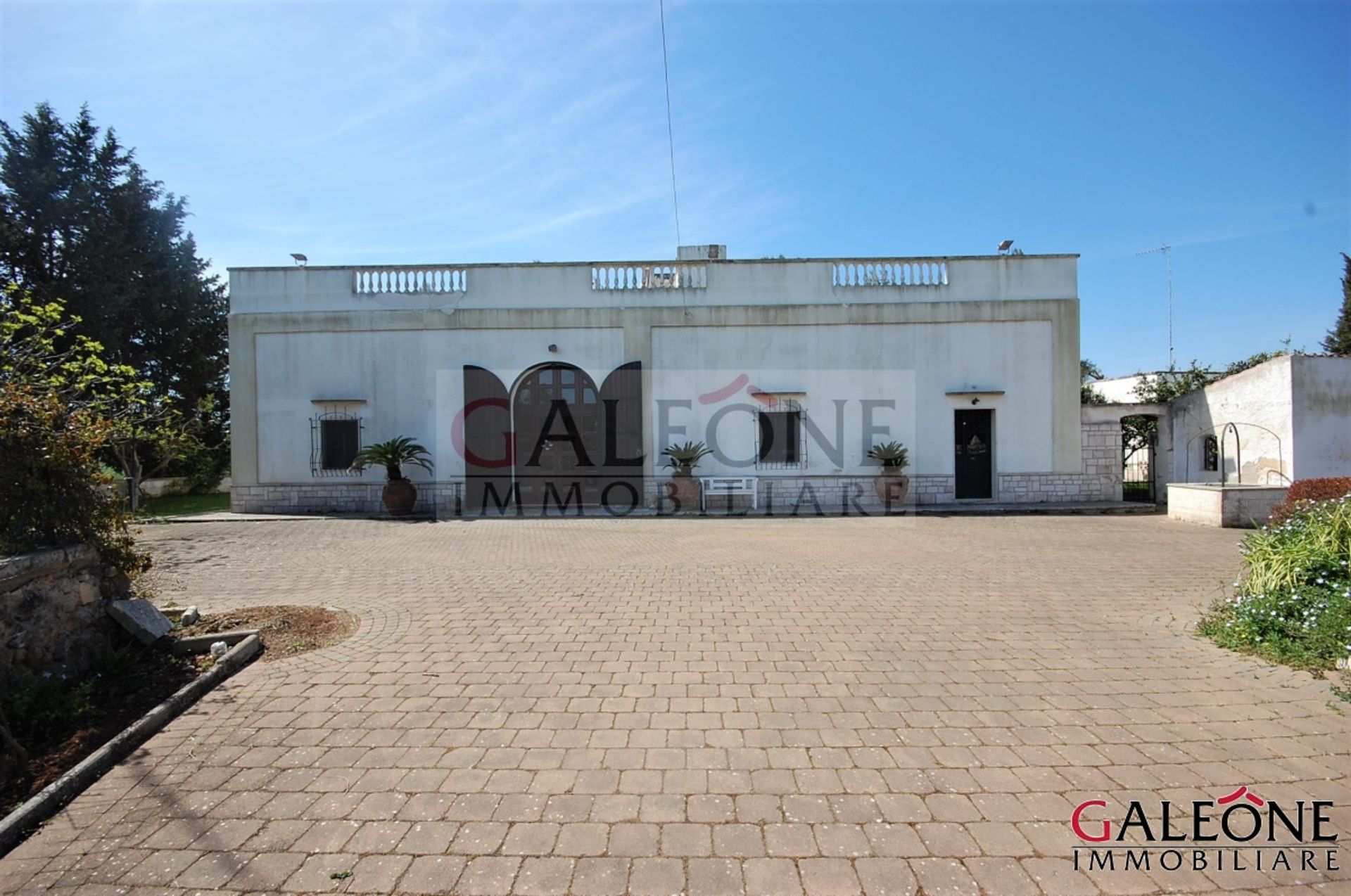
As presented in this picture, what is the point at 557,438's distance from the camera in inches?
590

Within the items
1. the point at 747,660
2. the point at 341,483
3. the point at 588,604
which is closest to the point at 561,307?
the point at 341,483

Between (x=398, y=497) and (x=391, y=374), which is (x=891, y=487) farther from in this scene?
(x=391, y=374)

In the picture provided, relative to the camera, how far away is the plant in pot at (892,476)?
14.1 metres

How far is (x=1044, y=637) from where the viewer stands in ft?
15.5

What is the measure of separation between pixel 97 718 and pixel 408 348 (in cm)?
1228

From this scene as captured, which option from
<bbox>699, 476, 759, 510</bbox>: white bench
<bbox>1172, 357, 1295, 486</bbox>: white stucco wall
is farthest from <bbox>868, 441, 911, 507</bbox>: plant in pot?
<bbox>1172, 357, 1295, 486</bbox>: white stucco wall

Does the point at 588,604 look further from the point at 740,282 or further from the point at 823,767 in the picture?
the point at 740,282

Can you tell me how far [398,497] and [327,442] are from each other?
2.74 metres

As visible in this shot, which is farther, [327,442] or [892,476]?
[327,442]

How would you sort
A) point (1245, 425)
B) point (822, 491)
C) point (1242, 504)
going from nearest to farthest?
point (1242, 504) < point (1245, 425) < point (822, 491)

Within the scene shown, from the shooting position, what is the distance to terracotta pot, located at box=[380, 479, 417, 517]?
44.9ft

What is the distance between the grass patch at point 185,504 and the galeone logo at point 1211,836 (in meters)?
17.8

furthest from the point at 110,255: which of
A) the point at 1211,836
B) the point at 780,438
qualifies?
the point at 1211,836

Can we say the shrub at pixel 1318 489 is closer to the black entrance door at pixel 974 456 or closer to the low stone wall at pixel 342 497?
the black entrance door at pixel 974 456
